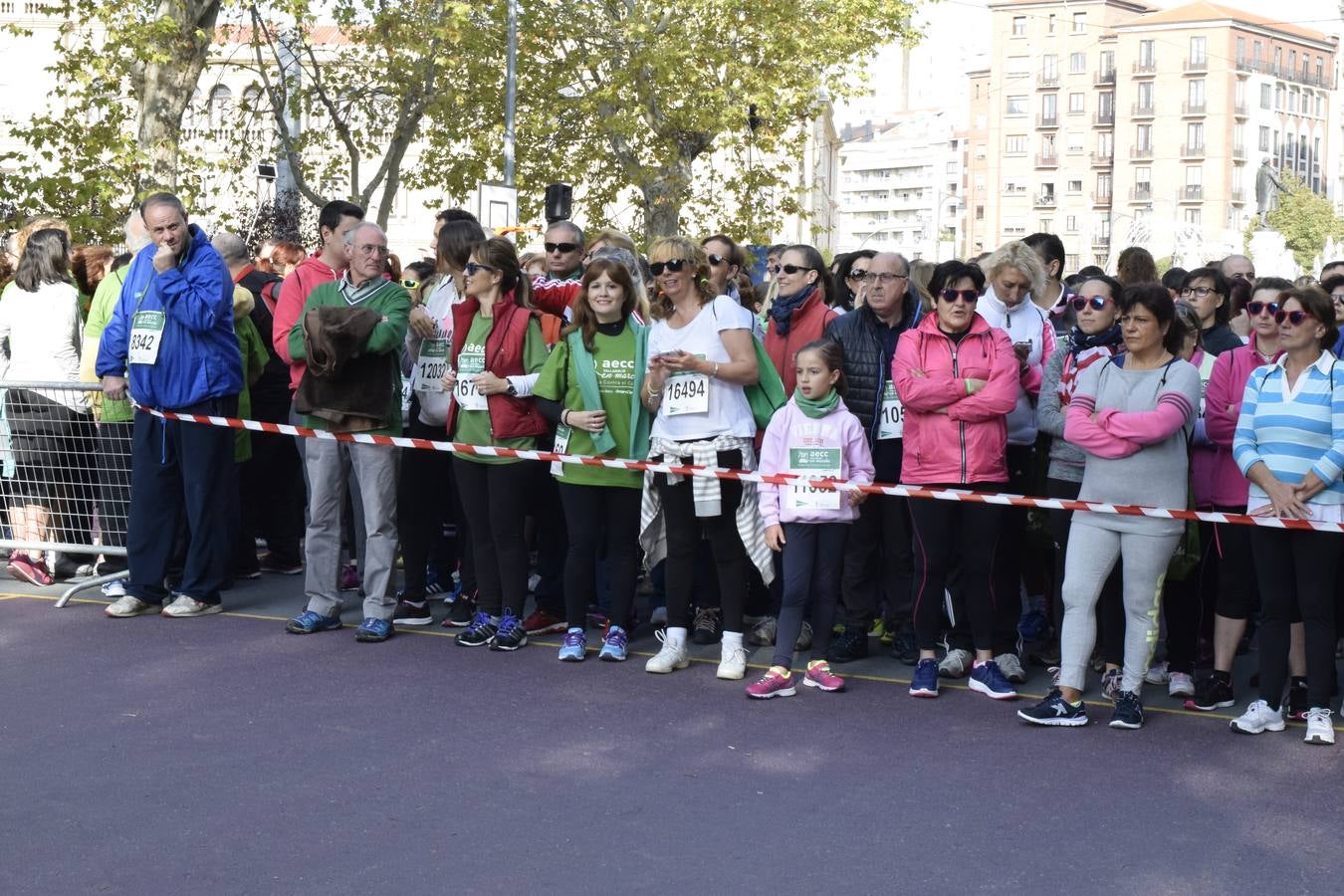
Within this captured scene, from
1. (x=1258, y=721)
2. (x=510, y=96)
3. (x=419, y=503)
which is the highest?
(x=510, y=96)

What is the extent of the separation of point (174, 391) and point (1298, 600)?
19.0ft

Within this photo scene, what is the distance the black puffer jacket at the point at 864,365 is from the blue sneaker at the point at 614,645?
1.58 meters

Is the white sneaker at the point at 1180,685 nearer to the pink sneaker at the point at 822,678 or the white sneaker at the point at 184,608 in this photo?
the pink sneaker at the point at 822,678

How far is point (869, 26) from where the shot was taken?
30.9m

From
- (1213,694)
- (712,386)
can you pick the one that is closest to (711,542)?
(712,386)

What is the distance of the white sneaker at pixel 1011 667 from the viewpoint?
7.76 metres

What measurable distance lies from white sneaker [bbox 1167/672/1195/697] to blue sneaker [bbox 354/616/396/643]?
3871 millimetres

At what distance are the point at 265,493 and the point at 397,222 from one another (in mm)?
52825

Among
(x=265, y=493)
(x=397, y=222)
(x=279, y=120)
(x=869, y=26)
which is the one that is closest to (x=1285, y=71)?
(x=397, y=222)

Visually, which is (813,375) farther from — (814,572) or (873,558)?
(873,558)

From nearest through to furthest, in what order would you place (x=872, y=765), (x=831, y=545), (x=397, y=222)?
(x=872, y=765) → (x=831, y=545) → (x=397, y=222)

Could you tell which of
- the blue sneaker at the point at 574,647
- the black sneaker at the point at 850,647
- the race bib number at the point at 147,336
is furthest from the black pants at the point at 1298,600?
the race bib number at the point at 147,336

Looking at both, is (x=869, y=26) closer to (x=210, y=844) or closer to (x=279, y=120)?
(x=279, y=120)

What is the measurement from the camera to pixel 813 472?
772 centimetres
